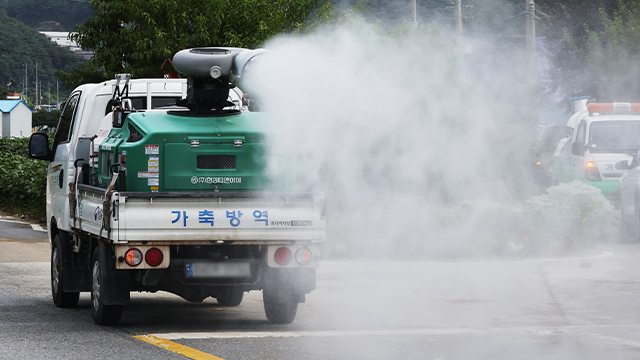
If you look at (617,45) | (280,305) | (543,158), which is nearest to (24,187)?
(543,158)

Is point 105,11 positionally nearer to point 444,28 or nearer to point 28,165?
Result: point 28,165

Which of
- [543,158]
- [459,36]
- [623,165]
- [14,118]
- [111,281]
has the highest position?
[14,118]

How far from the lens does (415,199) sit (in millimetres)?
11305

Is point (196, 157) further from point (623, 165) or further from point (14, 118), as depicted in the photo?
→ point (14, 118)

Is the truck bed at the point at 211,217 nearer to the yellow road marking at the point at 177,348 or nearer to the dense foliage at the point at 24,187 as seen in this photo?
the yellow road marking at the point at 177,348

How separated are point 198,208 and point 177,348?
3.74 feet

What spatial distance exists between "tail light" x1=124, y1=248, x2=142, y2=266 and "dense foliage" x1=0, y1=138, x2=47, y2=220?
44.2ft

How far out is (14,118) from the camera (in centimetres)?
7200

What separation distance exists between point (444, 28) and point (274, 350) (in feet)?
10.0

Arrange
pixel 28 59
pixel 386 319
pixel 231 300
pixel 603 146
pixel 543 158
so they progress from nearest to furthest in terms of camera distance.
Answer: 1. pixel 386 319
2. pixel 231 300
3. pixel 543 158
4. pixel 603 146
5. pixel 28 59

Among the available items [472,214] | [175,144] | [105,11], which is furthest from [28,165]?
[175,144]

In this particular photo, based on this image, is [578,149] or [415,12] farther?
[578,149]

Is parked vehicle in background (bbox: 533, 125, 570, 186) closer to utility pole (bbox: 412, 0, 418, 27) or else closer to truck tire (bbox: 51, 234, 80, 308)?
utility pole (bbox: 412, 0, 418, 27)

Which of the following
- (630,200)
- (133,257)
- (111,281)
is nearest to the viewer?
(133,257)
